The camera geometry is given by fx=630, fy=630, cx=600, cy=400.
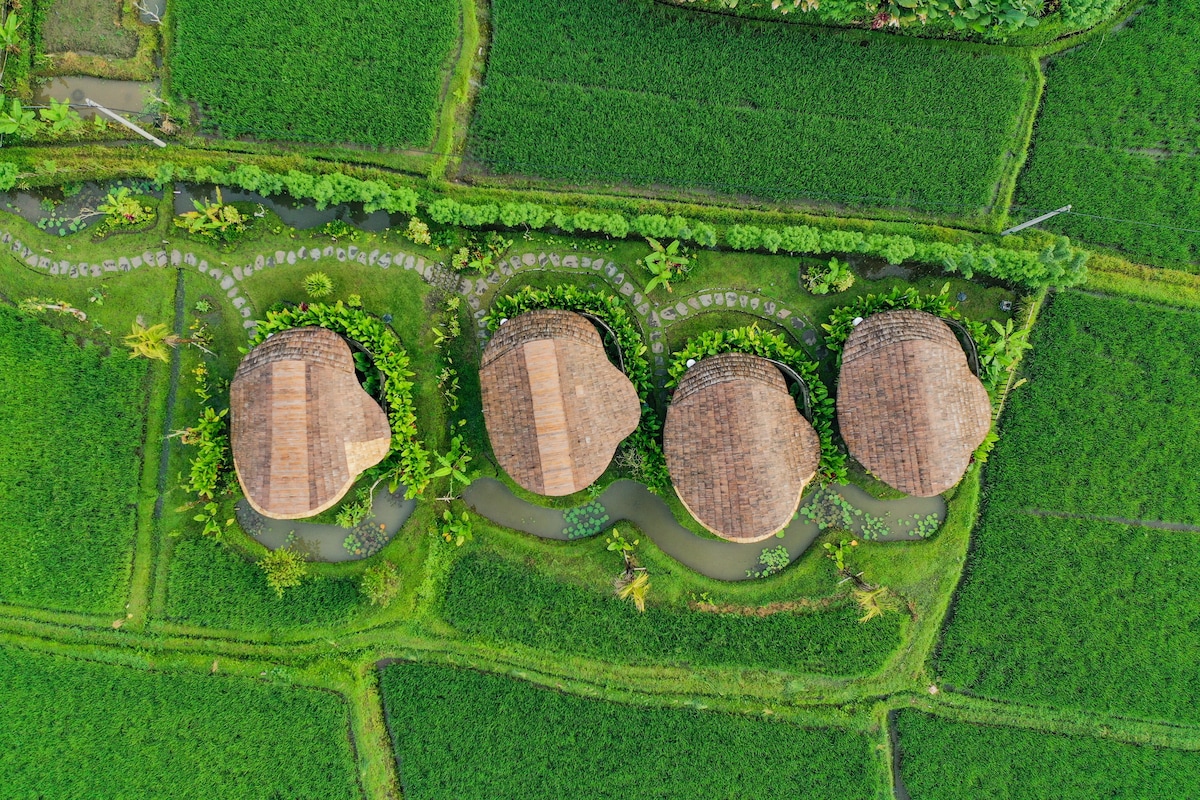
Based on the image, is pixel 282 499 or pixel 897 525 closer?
pixel 282 499

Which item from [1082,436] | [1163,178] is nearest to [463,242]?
[1082,436]

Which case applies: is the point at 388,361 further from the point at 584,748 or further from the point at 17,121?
the point at 584,748

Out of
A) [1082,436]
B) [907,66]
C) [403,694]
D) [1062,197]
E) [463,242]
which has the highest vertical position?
[907,66]

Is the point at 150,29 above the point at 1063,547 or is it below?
above

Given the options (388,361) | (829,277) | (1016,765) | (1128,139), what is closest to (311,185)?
(388,361)

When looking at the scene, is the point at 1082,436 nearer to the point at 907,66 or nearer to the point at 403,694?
the point at 907,66

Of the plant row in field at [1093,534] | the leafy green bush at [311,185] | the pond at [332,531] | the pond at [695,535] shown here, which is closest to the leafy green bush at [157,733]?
the pond at [332,531]

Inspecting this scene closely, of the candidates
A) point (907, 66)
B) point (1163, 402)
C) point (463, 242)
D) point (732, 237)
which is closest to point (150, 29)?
A: point (463, 242)

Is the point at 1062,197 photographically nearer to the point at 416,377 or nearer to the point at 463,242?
the point at 463,242
